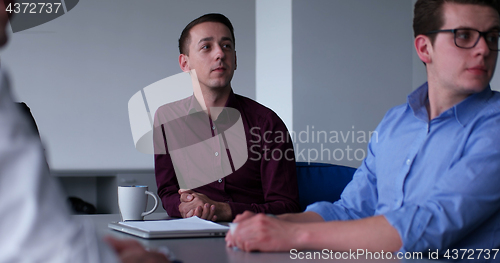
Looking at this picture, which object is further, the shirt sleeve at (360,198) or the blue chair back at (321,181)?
the blue chair back at (321,181)

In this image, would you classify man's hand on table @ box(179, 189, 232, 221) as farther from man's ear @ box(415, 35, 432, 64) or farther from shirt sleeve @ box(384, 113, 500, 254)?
man's ear @ box(415, 35, 432, 64)

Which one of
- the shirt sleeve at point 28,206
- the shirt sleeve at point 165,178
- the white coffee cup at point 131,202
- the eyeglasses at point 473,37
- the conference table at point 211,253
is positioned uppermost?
the eyeglasses at point 473,37

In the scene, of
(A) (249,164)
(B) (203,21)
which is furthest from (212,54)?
(A) (249,164)

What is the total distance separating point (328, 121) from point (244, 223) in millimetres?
2528

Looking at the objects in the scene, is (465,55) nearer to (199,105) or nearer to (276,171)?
(276,171)

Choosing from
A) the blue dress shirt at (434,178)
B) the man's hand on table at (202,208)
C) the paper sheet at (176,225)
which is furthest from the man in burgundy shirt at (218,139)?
the paper sheet at (176,225)

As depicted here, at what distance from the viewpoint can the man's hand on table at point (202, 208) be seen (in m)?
1.41

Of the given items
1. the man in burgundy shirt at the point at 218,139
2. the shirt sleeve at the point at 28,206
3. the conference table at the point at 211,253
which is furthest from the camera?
the man in burgundy shirt at the point at 218,139

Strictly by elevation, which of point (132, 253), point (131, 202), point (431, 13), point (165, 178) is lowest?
point (165, 178)

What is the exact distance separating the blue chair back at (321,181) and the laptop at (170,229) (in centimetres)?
69

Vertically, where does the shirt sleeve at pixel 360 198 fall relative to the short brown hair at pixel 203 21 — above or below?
below

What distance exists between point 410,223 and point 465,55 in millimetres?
482

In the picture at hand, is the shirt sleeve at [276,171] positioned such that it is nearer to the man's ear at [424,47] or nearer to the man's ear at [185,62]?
the man's ear at [185,62]

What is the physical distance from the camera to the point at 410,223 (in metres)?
0.91
